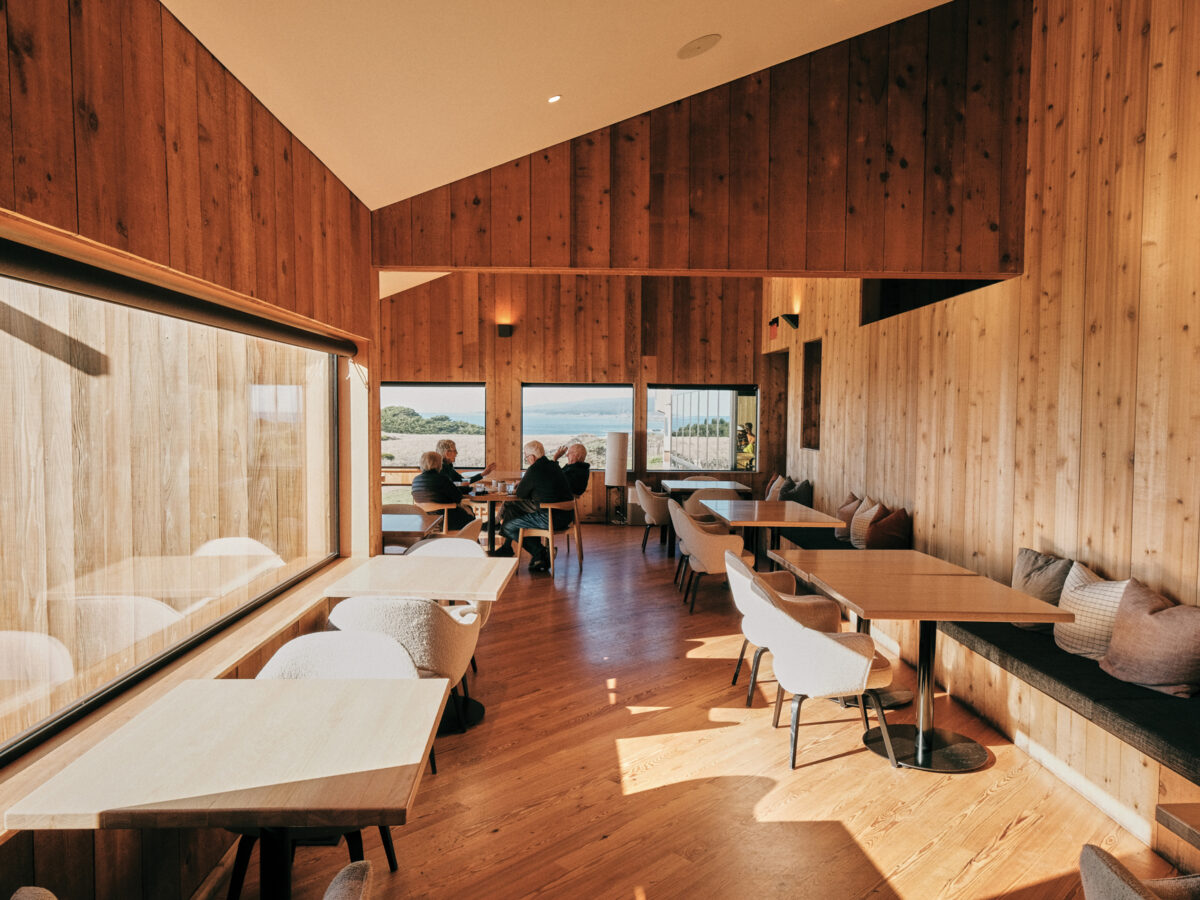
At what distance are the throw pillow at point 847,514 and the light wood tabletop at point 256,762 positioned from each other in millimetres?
5100

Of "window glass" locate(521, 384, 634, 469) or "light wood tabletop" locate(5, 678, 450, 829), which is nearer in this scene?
"light wood tabletop" locate(5, 678, 450, 829)

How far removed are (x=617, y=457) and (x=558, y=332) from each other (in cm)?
187

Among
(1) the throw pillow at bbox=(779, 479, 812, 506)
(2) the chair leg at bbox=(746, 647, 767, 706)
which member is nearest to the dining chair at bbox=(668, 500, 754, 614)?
(2) the chair leg at bbox=(746, 647, 767, 706)

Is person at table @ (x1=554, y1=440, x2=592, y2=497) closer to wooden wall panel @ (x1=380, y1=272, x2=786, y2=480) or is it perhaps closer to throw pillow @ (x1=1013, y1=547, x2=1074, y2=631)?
wooden wall panel @ (x1=380, y1=272, x2=786, y2=480)

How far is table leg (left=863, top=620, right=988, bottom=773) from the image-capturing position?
3.20 m

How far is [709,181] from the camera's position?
173 inches

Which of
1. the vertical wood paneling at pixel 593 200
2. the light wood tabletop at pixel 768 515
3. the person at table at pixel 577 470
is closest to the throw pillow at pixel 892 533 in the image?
the light wood tabletop at pixel 768 515

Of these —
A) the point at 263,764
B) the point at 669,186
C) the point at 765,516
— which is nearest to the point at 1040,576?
the point at 765,516

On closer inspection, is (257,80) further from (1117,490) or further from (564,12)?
(1117,490)

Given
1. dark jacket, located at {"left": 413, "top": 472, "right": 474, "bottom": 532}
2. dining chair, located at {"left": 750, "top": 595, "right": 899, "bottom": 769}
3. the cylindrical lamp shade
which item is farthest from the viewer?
the cylindrical lamp shade

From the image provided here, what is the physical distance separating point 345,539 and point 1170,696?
401 cm

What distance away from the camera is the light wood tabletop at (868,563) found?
3684 millimetres

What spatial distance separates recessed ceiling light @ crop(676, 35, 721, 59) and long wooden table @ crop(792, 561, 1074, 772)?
262cm

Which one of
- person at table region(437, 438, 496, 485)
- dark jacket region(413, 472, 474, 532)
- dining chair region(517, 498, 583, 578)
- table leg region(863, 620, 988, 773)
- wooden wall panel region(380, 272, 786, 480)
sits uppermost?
wooden wall panel region(380, 272, 786, 480)
